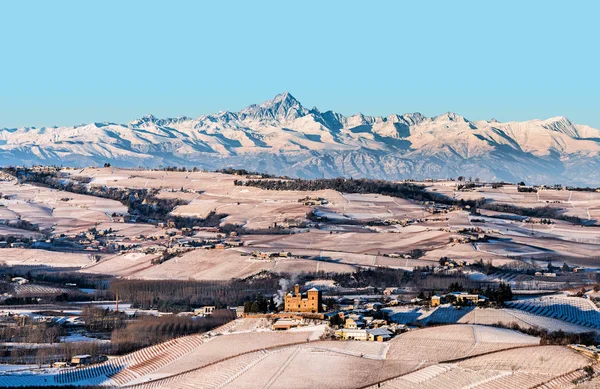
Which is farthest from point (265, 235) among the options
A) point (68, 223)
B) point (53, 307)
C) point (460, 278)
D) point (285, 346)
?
point (285, 346)

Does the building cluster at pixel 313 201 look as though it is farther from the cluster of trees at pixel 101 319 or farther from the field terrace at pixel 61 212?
the cluster of trees at pixel 101 319

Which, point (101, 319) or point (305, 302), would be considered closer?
point (305, 302)

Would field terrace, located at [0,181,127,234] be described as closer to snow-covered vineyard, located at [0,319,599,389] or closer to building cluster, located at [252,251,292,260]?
building cluster, located at [252,251,292,260]

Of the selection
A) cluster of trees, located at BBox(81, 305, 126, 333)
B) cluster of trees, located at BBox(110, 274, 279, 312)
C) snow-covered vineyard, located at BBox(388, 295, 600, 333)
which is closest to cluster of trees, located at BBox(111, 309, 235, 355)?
cluster of trees, located at BBox(81, 305, 126, 333)

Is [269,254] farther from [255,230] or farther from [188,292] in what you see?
[255,230]

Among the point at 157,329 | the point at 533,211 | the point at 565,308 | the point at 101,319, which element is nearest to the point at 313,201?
the point at 533,211

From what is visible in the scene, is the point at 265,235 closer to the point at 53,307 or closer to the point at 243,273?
the point at 243,273

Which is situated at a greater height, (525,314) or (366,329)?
(525,314)
